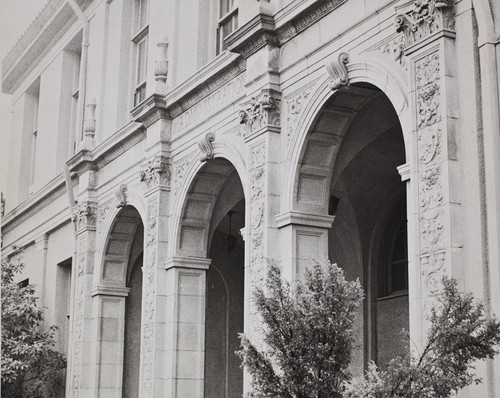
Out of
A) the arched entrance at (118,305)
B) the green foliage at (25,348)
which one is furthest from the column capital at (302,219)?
the green foliage at (25,348)

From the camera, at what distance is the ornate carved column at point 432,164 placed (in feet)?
36.2

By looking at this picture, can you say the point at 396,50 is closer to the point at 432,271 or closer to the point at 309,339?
the point at 432,271

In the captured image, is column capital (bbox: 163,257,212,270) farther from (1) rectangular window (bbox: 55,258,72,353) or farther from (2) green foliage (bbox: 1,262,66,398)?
(1) rectangular window (bbox: 55,258,72,353)

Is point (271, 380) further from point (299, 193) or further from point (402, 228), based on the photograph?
point (402, 228)

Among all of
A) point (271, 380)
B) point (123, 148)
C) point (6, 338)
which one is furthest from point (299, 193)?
point (6, 338)

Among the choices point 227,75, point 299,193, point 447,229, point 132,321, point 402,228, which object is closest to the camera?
point 447,229

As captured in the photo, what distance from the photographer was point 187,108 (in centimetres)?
1916

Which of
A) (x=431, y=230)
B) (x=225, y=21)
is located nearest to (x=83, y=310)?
(x=225, y=21)

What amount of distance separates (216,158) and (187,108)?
167 centimetres

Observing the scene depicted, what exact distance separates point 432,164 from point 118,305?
1329 cm

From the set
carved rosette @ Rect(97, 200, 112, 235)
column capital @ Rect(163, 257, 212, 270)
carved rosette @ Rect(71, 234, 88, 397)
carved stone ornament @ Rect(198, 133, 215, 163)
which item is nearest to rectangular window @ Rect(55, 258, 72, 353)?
carved rosette @ Rect(71, 234, 88, 397)

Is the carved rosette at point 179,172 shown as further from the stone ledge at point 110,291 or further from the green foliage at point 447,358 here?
the green foliage at point 447,358

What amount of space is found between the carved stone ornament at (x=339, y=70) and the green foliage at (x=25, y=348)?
13200 millimetres

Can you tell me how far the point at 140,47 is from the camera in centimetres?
2364
